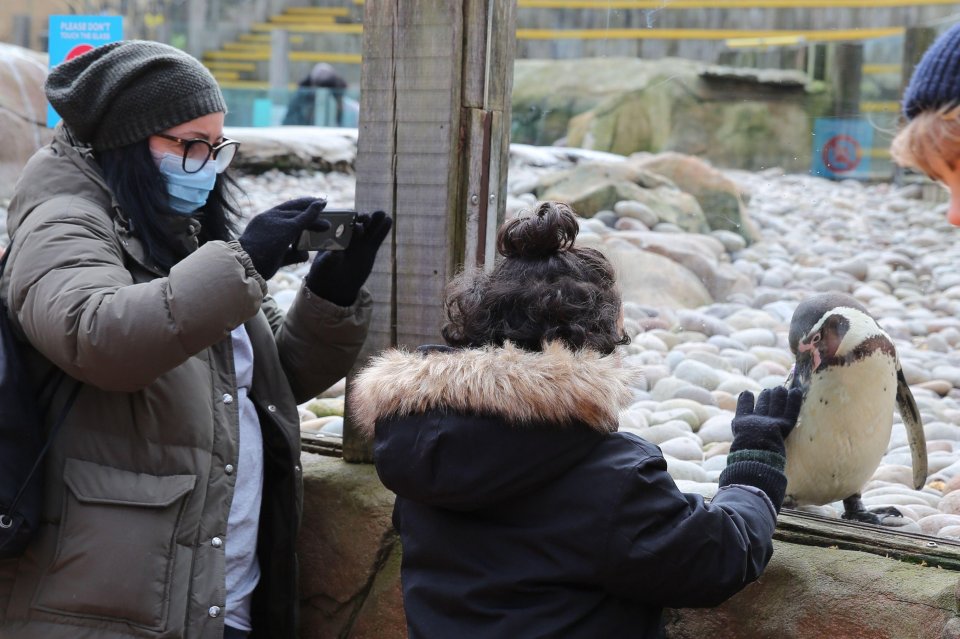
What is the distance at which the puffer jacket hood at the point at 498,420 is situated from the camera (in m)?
1.52

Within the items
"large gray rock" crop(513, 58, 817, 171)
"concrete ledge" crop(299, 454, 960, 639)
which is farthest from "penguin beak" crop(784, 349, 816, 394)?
"large gray rock" crop(513, 58, 817, 171)

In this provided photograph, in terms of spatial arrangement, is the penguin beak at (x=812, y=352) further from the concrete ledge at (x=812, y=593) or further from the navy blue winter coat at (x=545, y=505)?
the navy blue winter coat at (x=545, y=505)

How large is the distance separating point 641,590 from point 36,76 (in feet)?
26.6

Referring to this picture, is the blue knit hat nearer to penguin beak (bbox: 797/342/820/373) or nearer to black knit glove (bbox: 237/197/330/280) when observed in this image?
penguin beak (bbox: 797/342/820/373)

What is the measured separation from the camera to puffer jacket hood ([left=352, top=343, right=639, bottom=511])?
152 cm

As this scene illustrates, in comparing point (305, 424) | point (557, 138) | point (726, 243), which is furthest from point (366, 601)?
point (557, 138)

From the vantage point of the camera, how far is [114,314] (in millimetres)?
1669

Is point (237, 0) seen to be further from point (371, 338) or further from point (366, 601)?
point (366, 601)

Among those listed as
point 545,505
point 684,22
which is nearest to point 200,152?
point 545,505

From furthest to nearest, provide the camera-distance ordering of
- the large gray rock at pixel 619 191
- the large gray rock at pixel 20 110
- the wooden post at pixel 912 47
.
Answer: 1. the large gray rock at pixel 20 110
2. the wooden post at pixel 912 47
3. the large gray rock at pixel 619 191

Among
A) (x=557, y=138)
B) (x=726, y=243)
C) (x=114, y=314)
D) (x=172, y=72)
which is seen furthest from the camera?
(x=557, y=138)

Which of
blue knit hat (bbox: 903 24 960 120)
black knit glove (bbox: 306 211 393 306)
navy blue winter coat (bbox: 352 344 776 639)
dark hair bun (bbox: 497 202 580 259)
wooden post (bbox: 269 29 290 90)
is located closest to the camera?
blue knit hat (bbox: 903 24 960 120)

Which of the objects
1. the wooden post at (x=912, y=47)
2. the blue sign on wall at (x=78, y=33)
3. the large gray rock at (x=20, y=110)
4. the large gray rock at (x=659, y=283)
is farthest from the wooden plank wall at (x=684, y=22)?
the large gray rock at (x=20, y=110)

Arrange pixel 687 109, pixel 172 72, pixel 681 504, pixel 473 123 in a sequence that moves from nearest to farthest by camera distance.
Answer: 1. pixel 681 504
2. pixel 172 72
3. pixel 473 123
4. pixel 687 109
